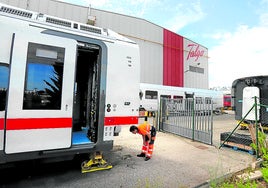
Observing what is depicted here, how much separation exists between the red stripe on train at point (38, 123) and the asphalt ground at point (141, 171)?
3.91 ft

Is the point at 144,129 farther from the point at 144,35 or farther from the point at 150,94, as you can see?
the point at 144,35

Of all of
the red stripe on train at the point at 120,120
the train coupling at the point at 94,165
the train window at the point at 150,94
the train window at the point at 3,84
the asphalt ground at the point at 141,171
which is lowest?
the asphalt ground at the point at 141,171

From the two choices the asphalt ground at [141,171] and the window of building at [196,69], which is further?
the window of building at [196,69]

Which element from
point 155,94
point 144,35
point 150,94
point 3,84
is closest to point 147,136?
point 3,84

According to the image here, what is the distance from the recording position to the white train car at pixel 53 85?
342cm

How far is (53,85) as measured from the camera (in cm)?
385

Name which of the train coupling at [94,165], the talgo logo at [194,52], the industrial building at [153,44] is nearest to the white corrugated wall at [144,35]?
the industrial building at [153,44]

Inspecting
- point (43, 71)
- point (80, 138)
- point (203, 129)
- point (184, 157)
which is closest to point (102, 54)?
point (43, 71)

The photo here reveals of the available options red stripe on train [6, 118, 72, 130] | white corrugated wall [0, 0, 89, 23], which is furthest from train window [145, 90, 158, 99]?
red stripe on train [6, 118, 72, 130]

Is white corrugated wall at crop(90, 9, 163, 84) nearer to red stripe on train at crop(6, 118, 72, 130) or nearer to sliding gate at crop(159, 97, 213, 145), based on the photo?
sliding gate at crop(159, 97, 213, 145)

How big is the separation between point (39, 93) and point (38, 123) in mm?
567

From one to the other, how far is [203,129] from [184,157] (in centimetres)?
232

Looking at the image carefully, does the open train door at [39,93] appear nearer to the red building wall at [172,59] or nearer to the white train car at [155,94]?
the white train car at [155,94]

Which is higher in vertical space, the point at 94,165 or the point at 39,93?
the point at 39,93
